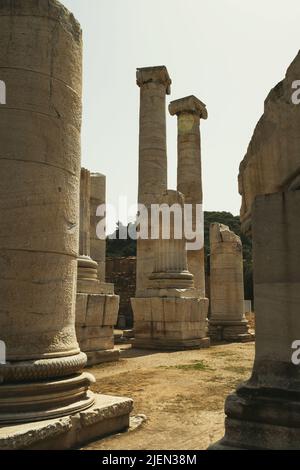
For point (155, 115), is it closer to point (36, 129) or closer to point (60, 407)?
point (36, 129)

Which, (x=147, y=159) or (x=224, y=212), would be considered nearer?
(x=147, y=159)

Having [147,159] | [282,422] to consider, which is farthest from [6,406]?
[147,159]

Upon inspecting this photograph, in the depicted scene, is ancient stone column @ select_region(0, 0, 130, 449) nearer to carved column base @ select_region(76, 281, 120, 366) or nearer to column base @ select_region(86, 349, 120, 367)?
carved column base @ select_region(76, 281, 120, 366)

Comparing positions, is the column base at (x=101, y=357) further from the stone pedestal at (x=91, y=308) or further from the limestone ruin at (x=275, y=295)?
the limestone ruin at (x=275, y=295)

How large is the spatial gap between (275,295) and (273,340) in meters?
0.35

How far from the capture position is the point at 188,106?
21.7 m

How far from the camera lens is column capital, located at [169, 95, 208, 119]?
71.3ft

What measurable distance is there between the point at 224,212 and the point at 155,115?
4501 centimetres

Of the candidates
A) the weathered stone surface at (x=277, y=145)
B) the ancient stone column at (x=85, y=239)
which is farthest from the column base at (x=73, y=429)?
the ancient stone column at (x=85, y=239)

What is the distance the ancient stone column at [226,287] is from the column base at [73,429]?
46.2 ft

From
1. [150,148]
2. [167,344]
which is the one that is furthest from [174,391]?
[150,148]

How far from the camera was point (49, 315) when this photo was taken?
4414 millimetres

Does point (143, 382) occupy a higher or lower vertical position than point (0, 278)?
lower

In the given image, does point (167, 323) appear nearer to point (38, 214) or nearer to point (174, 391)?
point (174, 391)
